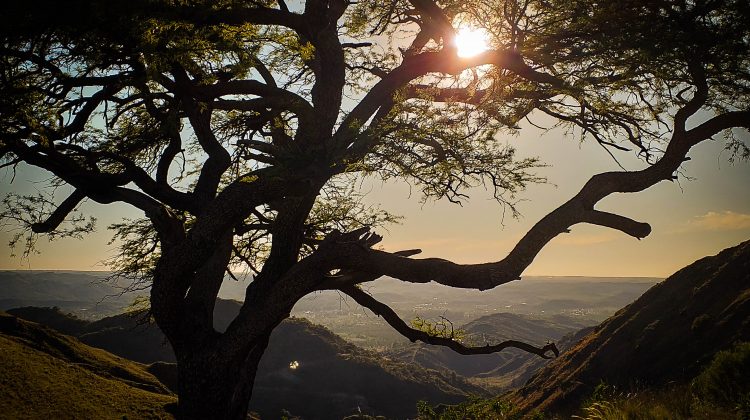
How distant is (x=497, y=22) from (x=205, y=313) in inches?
359

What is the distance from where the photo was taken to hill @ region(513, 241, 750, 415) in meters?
36.6

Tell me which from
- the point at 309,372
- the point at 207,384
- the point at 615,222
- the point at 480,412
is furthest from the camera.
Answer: the point at 309,372

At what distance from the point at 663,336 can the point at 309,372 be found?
3298 inches

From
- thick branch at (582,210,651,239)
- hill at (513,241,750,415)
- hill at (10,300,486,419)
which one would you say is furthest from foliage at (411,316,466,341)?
hill at (10,300,486,419)

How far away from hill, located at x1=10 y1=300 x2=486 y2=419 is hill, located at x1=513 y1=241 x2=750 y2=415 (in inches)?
1778

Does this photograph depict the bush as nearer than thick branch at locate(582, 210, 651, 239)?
Yes

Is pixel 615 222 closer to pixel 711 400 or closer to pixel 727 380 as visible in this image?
pixel 711 400

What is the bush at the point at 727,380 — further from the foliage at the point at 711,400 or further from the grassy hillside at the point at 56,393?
the grassy hillside at the point at 56,393

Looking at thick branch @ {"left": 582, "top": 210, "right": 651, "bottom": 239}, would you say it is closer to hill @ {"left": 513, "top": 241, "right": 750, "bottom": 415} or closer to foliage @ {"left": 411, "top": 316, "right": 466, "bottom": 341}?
foliage @ {"left": 411, "top": 316, "right": 466, "bottom": 341}

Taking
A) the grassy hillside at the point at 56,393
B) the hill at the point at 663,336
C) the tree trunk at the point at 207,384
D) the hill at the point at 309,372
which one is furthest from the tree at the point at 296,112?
the hill at the point at 309,372

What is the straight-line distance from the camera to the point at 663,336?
46.0 m

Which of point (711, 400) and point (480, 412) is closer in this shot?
point (711, 400)

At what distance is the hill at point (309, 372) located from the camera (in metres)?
89.4

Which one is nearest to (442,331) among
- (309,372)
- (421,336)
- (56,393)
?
(421,336)
